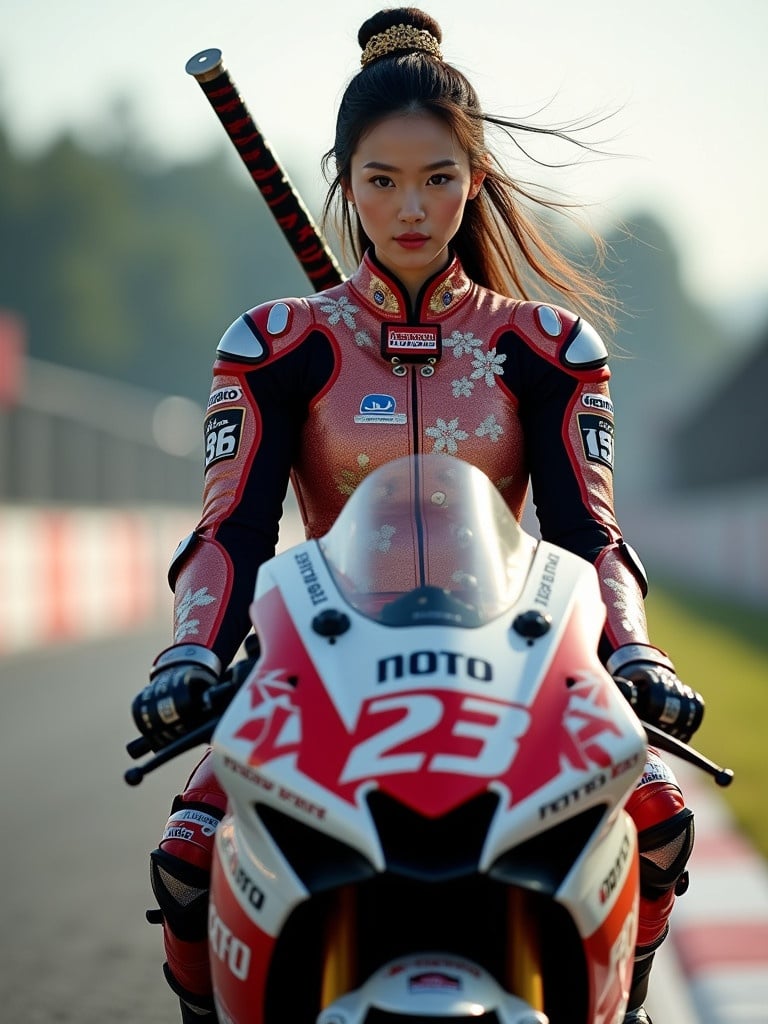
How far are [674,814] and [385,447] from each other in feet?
2.76

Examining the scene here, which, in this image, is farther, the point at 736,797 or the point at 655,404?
the point at 655,404

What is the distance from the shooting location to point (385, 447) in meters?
3.17

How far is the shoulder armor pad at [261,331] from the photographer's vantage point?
128 inches

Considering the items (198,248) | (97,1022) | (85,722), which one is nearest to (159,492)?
(85,722)

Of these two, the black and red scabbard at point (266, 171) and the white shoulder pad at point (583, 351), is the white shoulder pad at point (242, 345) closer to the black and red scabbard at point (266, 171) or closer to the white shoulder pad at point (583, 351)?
the white shoulder pad at point (583, 351)

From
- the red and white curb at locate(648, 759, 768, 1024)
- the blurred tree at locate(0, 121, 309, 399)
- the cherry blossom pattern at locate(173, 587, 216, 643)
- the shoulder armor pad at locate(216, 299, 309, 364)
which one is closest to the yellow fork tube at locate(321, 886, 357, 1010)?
the cherry blossom pattern at locate(173, 587, 216, 643)

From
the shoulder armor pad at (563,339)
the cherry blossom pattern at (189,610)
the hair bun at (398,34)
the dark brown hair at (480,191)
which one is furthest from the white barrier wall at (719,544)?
the cherry blossom pattern at (189,610)

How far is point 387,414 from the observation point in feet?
10.5

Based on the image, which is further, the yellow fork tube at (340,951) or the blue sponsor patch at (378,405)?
the blue sponsor patch at (378,405)

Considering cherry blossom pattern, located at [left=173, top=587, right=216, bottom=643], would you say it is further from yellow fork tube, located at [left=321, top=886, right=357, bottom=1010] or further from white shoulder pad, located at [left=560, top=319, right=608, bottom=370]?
white shoulder pad, located at [left=560, top=319, right=608, bottom=370]

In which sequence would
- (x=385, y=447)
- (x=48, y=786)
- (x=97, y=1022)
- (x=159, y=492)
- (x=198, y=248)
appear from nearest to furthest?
(x=385, y=447) < (x=97, y=1022) < (x=48, y=786) < (x=159, y=492) < (x=198, y=248)

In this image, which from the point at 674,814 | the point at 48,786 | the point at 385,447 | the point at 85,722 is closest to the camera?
the point at 674,814

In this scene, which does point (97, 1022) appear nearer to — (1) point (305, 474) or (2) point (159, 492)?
(1) point (305, 474)

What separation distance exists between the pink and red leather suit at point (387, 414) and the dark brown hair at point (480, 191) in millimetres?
297
